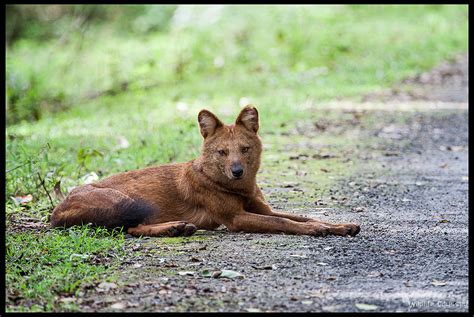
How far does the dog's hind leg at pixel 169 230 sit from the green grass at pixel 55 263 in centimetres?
18

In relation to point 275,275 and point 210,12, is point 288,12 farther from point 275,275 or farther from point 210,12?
point 275,275

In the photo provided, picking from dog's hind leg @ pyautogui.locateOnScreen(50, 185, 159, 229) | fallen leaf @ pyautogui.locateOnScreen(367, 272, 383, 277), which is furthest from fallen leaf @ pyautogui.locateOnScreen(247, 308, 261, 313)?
dog's hind leg @ pyautogui.locateOnScreen(50, 185, 159, 229)

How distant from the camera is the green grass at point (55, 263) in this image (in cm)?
477

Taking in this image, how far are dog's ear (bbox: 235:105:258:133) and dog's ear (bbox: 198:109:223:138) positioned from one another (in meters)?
0.16

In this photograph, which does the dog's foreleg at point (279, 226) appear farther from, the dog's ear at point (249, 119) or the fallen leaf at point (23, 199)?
the fallen leaf at point (23, 199)

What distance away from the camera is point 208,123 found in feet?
21.4

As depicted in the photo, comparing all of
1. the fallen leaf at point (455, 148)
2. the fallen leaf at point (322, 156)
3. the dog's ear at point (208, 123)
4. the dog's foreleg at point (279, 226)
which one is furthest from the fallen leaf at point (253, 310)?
the fallen leaf at point (455, 148)

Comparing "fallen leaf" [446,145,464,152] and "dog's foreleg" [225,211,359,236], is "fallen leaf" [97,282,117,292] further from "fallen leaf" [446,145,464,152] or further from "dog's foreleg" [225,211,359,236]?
"fallen leaf" [446,145,464,152]

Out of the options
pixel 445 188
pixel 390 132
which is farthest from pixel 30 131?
pixel 445 188

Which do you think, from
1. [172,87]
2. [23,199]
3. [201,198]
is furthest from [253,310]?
[172,87]

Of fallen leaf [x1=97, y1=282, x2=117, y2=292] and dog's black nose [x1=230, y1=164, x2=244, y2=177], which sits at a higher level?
dog's black nose [x1=230, y1=164, x2=244, y2=177]

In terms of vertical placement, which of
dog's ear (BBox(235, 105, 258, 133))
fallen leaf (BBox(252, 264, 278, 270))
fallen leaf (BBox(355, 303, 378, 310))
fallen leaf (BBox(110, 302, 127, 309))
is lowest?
fallen leaf (BBox(355, 303, 378, 310))

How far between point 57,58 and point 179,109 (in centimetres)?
610

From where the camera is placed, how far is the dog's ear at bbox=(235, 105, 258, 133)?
21.3 feet
